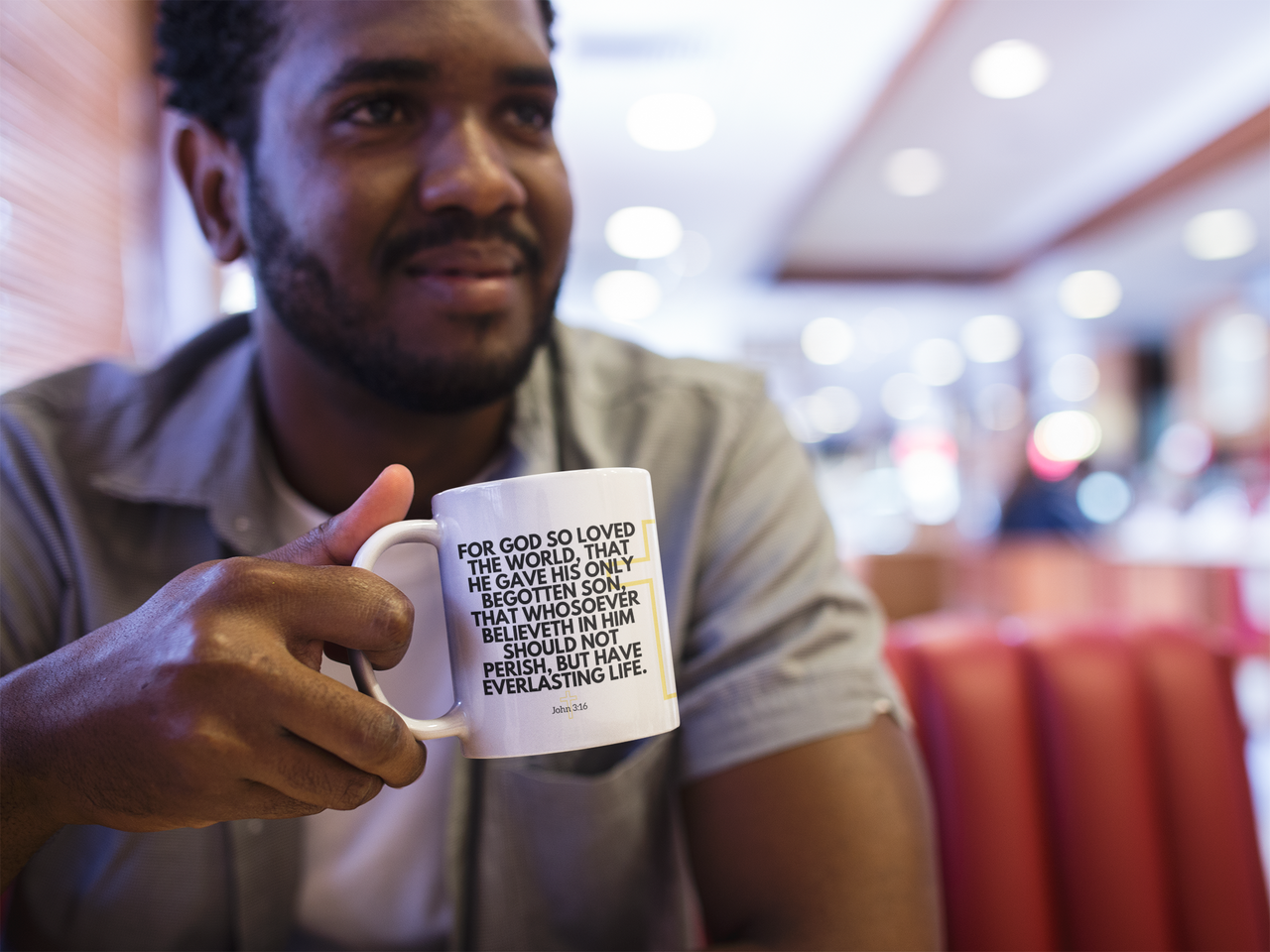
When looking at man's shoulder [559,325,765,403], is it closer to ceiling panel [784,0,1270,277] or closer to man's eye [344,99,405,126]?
man's eye [344,99,405,126]

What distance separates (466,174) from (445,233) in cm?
6

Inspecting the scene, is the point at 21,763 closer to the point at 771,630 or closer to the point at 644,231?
the point at 771,630

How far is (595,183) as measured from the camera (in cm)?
605

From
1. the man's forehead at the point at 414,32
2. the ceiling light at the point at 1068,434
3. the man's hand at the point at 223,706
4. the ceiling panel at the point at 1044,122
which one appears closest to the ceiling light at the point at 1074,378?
the ceiling light at the point at 1068,434

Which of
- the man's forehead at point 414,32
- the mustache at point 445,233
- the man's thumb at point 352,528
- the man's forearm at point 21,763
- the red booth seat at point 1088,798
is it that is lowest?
the red booth seat at point 1088,798

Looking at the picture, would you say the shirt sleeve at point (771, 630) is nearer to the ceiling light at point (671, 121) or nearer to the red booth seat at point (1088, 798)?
the red booth seat at point (1088, 798)

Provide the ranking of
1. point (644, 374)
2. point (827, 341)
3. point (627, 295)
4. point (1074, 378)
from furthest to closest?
point (1074, 378) → point (827, 341) → point (627, 295) → point (644, 374)

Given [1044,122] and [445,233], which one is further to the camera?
[1044,122]

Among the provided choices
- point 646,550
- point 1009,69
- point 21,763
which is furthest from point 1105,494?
point 21,763

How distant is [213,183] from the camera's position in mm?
1018

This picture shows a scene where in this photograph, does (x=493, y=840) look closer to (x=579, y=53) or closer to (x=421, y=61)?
(x=421, y=61)

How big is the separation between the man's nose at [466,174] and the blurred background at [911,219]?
0.69 meters

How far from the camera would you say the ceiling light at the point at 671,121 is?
474 cm

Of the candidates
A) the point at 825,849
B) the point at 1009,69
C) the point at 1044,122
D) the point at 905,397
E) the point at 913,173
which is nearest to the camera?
the point at 825,849
